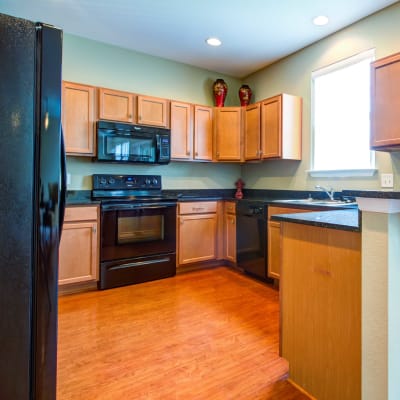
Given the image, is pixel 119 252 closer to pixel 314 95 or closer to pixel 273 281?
pixel 273 281

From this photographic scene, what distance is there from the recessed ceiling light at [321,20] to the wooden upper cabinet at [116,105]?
2.04m

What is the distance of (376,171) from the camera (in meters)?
2.73

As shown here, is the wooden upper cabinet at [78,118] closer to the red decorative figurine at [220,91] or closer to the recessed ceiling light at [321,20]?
the red decorative figurine at [220,91]

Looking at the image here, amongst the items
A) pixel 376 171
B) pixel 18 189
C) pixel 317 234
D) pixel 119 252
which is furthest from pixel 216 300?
pixel 18 189

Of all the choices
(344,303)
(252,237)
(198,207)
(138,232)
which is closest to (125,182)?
(138,232)

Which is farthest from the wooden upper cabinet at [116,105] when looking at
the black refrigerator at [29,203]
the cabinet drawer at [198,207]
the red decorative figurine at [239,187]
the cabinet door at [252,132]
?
the black refrigerator at [29,203]

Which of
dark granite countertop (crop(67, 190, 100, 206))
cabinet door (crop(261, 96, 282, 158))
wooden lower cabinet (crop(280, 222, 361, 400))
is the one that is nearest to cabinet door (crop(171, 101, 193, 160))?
cabinet door (crop(261, 96, 282, 158))

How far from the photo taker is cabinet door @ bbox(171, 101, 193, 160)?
3646mm

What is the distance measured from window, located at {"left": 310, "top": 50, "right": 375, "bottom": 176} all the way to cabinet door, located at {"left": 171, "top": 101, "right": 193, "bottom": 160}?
1497mm

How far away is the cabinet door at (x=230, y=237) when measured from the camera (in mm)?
3654

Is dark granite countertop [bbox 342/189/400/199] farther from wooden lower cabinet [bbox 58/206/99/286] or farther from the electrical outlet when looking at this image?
wooden lower cabinet [bbox 58/206/99/286]

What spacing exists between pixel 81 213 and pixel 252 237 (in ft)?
6.02

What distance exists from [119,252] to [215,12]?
8.30ft

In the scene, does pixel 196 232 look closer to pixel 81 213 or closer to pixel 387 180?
pixel 81 213
